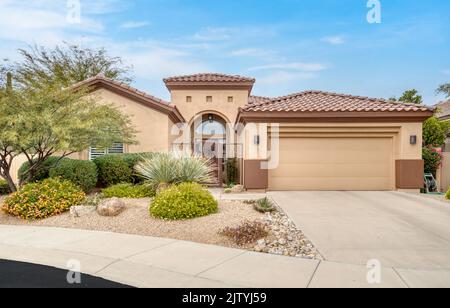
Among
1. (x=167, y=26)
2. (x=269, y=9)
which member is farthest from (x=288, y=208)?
(x=167, y=26)

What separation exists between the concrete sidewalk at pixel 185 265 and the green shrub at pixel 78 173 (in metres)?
5.08

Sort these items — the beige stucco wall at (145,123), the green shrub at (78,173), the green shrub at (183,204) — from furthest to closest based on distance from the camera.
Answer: the beige stucco wall at (145,123) < the green shrub at (78,173) < the green shrub at (183,204)

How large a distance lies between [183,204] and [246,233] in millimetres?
2200

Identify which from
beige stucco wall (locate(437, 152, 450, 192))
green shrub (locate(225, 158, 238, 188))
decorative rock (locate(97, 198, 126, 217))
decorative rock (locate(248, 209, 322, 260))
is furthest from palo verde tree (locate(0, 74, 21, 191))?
beige stucco wall (locate(437, 152, 450, 192))

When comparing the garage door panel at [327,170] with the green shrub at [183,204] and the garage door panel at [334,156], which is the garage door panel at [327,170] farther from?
the green shrub at [183,204]

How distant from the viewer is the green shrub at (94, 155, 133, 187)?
1467 centimetres

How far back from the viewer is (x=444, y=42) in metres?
15.4

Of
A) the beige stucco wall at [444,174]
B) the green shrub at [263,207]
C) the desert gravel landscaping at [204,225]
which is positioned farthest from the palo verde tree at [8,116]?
the beige stucco wall at [444,174]

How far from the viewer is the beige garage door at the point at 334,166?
14602mm

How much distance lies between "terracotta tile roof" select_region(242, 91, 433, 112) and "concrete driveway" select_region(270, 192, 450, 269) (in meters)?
3.57

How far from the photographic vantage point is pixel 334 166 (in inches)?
575

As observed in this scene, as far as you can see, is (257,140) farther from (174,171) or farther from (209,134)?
(209,134)
